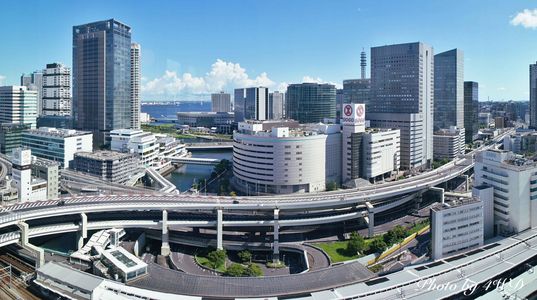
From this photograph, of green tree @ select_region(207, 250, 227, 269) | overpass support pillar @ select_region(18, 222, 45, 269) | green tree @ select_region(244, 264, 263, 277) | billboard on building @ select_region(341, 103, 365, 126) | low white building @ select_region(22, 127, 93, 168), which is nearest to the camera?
overpass support pillar @ select_region(18, 222, 45, 269)

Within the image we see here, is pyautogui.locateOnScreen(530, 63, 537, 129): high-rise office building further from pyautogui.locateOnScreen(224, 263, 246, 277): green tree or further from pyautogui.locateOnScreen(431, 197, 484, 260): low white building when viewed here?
pyautogui.locateOnScreen(224, 263, 246, 277): green tree

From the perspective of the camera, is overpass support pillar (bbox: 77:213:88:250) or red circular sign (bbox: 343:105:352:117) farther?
red circular sign (bbox: 343:105:352:117)

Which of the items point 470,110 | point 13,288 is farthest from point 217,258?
point 470,110

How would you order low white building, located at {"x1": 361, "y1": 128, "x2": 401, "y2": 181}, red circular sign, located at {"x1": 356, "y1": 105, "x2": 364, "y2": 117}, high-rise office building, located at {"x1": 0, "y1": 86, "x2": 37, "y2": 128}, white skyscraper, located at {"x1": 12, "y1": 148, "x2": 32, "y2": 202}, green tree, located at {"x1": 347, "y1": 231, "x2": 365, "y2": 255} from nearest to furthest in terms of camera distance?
green tree, located at {"x1": 347, "y1": 231, "x2": 365, "y2": 255} < white skyscraper, located at {"x1": 12, "y1": 148, "x2": 32, "y2": 202} < red circular sign, located at {"x1": 356, "y1": 105, "x2": 364, "y2": 117} < low white building, located at {"x1": 361, "y1": 128, "x2": 401, "y2": 181} < high-rise office building, located at {"x1": 0, "y1": 86, "x2": 37, "y2": 128}

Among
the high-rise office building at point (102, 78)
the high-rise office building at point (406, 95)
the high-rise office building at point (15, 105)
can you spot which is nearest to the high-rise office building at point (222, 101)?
the high-rise office building at point (102, 78)

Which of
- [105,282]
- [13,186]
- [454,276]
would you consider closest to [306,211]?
[454,276]

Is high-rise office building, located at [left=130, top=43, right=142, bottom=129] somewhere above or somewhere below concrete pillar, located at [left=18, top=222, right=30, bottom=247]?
above

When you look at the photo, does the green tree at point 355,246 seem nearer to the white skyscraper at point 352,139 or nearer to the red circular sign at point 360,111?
the white skyscraper at point 352,139

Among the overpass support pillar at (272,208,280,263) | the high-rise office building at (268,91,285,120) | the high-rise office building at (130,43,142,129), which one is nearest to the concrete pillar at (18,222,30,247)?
the overpass support pillar at (272,208,280,263)
